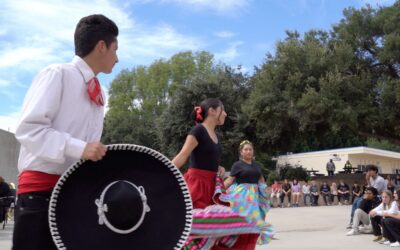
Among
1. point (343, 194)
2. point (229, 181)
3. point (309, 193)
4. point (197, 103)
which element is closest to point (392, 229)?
point (229, 181)

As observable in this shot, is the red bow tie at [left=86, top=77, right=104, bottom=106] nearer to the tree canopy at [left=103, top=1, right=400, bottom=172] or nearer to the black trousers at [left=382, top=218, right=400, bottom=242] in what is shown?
the black trousers at [left=382, top=218, right=400, bottom=242]

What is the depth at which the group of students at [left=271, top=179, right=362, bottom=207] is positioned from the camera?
26078 mm

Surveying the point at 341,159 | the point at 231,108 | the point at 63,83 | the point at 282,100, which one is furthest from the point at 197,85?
the point at 63,83

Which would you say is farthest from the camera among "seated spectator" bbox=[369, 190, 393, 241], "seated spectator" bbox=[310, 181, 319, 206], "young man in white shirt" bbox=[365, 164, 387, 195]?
"seated spectator" bbox=[310, 181, 319, 206]

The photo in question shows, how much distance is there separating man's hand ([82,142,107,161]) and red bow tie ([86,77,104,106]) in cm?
33

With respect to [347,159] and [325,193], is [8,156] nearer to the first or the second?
[325,193]

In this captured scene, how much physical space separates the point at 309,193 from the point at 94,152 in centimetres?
2554

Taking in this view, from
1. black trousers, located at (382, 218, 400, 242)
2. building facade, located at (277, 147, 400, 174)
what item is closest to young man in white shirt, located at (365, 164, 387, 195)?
black trousers, located at (382, 218, 400, 242)

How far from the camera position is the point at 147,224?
2217 mm

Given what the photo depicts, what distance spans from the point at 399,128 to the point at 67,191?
24649 mm

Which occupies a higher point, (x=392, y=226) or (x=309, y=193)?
(x=392, y=226)

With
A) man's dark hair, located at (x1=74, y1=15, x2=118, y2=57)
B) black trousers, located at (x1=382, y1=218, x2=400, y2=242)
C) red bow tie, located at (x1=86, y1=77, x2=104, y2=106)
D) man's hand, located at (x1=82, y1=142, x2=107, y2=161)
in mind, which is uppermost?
man's dark hair, located at (x1=74, y1=15, x2=118, y2=57)

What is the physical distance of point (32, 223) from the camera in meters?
2.21

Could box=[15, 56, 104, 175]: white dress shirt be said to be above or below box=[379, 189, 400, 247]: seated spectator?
above
